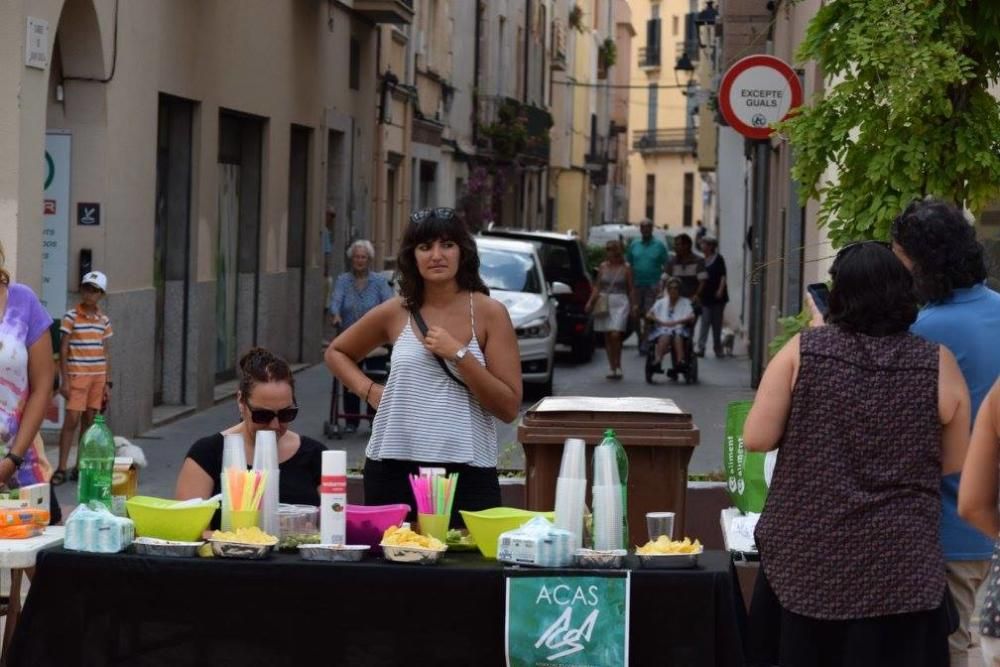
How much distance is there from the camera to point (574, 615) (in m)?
5.43

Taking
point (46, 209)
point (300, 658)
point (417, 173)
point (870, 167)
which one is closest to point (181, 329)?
point (46, 209)

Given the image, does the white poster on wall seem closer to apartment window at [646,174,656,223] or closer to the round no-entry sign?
the round no-entry sign

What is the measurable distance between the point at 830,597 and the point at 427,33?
98.6ft

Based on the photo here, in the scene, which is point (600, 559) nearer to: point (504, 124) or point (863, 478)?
point (863, 478)

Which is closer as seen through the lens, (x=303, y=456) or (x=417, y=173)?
(x=303, y=456)

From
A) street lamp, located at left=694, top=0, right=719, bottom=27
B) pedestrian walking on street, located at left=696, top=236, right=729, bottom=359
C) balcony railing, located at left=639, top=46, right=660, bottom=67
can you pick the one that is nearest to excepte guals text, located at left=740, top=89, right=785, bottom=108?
pedestrian walking on street, located at left=696, top=236, right=729, bottom=359

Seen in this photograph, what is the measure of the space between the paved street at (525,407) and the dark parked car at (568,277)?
1.45 feet

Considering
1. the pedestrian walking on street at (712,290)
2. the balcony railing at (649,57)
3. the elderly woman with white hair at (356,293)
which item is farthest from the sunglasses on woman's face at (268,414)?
the balcony railing at (649,57)

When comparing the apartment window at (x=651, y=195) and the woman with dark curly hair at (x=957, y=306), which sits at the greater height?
the apartment window at (x=651, y=195)

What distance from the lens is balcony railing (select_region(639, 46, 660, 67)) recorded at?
329 feet

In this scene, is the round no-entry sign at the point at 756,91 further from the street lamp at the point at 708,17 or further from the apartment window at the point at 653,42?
the apartment window at the point at 653,42

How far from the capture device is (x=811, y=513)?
501 centimetres

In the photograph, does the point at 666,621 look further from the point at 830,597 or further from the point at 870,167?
the point at 870,167

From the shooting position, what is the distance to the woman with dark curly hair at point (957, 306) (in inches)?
219
